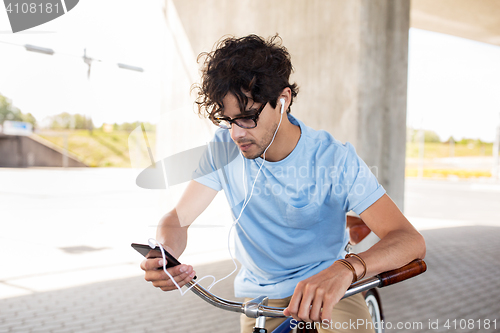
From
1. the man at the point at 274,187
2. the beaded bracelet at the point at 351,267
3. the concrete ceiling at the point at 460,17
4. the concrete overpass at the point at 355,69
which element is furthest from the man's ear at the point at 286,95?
the concrete ceiling at the point at 460,17

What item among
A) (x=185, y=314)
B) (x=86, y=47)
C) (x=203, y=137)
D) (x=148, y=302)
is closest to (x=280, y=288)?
(x=203, y=137)

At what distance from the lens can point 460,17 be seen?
338 inches

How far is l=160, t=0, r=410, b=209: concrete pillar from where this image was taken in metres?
3.88

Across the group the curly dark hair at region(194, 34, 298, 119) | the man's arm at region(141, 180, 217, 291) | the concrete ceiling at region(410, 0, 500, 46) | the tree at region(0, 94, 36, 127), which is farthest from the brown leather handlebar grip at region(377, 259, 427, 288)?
the tree at region(0, 94, 36, 127)

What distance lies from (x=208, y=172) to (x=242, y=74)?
1.10 ft

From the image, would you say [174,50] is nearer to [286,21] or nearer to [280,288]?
[286,21]

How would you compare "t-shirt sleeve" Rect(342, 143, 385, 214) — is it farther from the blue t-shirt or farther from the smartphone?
the smartphone

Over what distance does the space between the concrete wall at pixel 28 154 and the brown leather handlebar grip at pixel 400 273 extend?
3173 cm

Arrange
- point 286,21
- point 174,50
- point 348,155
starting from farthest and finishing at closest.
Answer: point 174,50 < point 286,21 < point 348,155

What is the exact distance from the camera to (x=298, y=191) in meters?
1.31

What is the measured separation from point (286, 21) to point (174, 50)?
2315mm

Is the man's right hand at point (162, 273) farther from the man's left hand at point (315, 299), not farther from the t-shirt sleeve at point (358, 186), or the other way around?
the t-shirt sleeve at point (358, 186)

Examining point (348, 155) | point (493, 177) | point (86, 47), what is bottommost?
point (493, 177)

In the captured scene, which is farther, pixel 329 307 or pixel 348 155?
pixel 348 155
